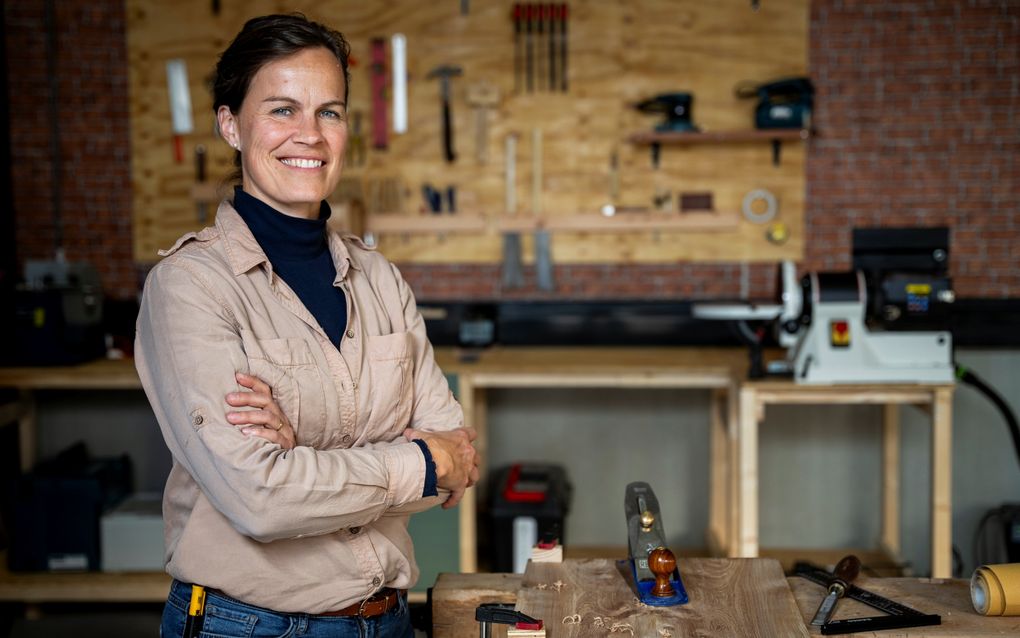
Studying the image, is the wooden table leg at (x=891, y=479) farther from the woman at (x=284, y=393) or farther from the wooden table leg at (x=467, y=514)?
the woman at (x=284, y=393)

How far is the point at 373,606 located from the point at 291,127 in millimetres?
814

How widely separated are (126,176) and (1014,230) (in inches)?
167

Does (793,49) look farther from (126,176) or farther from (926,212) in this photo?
(126,176)

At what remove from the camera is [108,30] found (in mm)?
4504

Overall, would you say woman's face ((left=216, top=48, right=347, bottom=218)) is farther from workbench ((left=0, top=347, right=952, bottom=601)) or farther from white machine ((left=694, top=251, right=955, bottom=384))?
white machine ((left=694, top=251, right=955, bottom=384))

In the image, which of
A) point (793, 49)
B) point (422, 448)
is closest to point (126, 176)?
point (793, 49)

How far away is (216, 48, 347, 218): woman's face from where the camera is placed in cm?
156

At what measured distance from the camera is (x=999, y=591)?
1515 mm

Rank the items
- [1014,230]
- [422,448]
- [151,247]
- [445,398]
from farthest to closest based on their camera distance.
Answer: [151,247] → [1014,230] → [445,398] → [422,448]

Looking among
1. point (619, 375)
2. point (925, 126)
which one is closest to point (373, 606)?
point (619, 375)

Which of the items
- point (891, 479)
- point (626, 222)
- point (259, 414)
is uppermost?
point (626, 222)

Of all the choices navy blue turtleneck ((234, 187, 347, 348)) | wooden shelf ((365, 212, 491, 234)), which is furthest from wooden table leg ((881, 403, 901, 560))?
navy blue turtleneck ((234, 187, 347, 348))

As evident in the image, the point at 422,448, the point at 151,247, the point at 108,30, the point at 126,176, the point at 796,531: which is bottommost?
the point at 796,531

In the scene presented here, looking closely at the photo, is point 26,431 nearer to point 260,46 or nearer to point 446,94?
point 446,94
